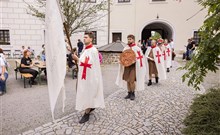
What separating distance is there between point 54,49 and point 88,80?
1.88 metres

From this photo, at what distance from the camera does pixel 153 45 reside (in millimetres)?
7496

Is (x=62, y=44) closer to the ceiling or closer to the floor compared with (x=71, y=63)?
closer to the ceiling

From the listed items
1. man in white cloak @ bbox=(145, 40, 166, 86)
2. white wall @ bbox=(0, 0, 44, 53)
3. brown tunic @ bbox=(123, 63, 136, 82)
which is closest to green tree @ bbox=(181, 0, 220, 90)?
brown tunic @ bbox=(123, 63, 136, 82)

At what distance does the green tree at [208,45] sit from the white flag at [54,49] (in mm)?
1726

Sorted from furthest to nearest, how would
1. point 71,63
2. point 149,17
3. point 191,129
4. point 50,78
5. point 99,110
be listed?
point 149,17 → point 71,63 → point 99,110 → point 191,129 → point 50,78

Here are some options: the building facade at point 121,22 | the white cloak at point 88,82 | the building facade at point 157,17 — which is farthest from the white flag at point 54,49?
the building facade at point 157,17

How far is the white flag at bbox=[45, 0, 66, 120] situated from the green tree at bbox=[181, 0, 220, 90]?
67.9 inches

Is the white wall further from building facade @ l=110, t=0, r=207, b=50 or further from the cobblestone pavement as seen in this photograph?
the cobblestone pavement

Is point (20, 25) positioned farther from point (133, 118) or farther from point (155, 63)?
point (133, 118)

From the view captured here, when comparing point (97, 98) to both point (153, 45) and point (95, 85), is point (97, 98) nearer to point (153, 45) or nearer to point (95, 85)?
point (95, 85)

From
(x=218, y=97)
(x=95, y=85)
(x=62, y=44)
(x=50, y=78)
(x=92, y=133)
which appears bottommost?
(x=92, y=133)

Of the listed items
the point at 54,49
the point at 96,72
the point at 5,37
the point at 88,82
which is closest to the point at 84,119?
the point at 88,82

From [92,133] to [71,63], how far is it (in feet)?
20.7

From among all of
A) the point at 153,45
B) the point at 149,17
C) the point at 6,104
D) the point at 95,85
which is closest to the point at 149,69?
the point at 153,45
